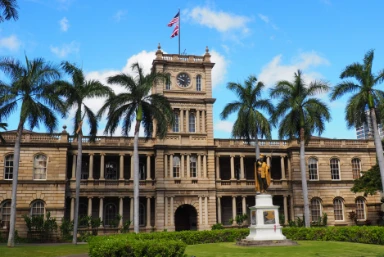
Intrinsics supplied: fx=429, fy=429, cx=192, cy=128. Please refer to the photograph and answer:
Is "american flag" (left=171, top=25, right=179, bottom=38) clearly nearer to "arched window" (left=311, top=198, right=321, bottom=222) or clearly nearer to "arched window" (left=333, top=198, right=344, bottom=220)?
"arched window" (left=311, top=198, right=321, bottom=222)

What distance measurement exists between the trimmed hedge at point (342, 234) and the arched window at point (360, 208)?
18252 mm

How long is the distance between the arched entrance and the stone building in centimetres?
10

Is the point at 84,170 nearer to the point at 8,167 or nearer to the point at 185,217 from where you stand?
the point at 8,167

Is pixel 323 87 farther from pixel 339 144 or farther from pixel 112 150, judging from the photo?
pixel 112 150

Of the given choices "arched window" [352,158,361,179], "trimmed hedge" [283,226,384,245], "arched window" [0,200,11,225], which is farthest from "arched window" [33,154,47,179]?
"arched window" [352,158,361,179]

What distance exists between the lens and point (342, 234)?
27062 mm

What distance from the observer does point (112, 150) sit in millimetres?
40750

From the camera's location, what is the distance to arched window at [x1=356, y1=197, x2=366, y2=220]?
44.3 metres

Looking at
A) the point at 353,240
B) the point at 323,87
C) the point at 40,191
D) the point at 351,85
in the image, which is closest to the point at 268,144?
the point at 323,87

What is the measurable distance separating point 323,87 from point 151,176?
61.1 feet

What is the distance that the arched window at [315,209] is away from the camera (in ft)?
142

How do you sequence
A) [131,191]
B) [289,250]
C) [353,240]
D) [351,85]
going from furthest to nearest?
[131,191]
[351,85]
[353,240]
[289,250]

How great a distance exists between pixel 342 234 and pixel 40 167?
25939mm

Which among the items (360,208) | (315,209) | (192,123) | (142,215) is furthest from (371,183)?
(142,215)
